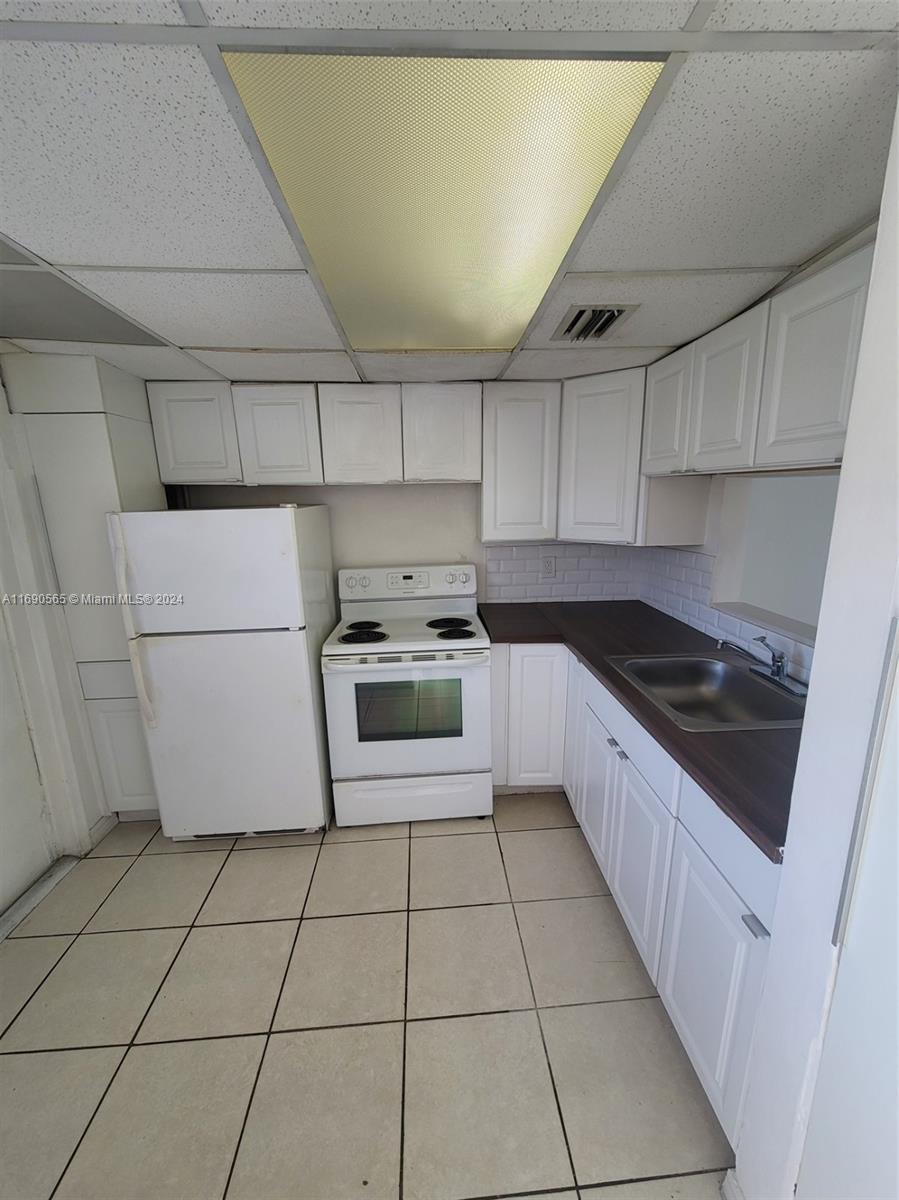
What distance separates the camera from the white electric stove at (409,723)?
210 centimetres

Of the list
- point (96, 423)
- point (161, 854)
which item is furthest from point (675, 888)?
point (96, 423)

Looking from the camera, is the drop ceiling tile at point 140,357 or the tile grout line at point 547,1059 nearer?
the tile grout line at point 547,1059

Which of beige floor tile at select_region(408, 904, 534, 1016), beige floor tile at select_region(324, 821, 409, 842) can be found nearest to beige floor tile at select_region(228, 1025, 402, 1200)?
beige floor tile at select_region(408, 904, 534, 1016)

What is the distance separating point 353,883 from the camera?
192 cm

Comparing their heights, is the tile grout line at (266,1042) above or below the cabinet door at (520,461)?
below

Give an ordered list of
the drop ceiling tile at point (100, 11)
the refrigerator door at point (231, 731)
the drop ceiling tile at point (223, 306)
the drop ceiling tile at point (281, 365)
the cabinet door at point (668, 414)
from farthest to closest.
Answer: the refrigerator door at point (231, 731)
the drop ceiling tile at point (281, 365)
the cabinet door at point (668, 414)
the drop ceiling tile at point (223, 306)
the drop ceiling tile at point (100, 11)

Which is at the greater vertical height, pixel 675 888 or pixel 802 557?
pixel 802 557

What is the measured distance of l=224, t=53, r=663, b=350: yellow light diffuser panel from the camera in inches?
26.5

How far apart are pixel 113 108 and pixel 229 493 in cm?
208

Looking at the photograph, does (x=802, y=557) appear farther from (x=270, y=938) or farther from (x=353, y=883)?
(x=270, y=938)

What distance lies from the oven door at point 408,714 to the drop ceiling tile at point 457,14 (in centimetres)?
180

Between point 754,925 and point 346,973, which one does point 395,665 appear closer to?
point 346,973

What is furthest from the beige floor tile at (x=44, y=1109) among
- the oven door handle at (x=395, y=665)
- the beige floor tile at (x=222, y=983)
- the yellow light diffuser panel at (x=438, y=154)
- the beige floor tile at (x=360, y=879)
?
the yellow light diffuser panel at (x=438, y=154)

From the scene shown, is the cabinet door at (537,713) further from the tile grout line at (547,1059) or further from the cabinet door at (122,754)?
the cabinet door at (122,754)
